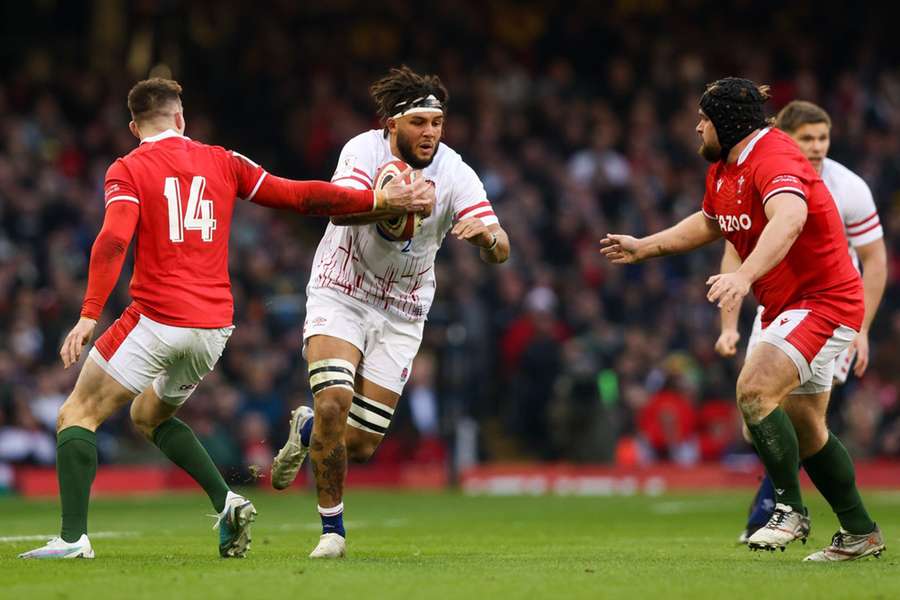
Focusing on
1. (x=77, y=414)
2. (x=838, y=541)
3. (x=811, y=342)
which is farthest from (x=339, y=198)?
(x=838, y=541)

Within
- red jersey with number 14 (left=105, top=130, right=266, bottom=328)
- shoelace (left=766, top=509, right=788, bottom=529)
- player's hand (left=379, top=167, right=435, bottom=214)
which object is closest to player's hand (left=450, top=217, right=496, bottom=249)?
player's hand (left=379, top=167, right=435, bottom=214)

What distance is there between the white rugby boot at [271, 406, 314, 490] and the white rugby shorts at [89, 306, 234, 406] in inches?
48.1

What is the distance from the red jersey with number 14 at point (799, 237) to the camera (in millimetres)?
9117

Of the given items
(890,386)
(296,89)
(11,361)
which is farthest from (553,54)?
(11,361)

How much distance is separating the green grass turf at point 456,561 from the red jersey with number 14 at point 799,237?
1476 millimetres

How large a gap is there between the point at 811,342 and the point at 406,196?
7.96 feet

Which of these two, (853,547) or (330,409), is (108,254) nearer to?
(330,409)

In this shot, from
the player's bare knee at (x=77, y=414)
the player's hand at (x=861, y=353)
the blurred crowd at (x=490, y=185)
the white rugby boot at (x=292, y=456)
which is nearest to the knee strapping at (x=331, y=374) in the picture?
the white rugby boot at (x=292, y=456)

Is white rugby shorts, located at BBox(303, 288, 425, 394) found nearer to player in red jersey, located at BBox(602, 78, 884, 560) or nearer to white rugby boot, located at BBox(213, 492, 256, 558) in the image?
white rugby boot, located at BBox(213, 492, 256, 558)

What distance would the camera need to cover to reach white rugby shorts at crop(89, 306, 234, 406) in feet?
29.1

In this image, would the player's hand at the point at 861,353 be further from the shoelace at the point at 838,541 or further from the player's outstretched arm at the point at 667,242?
the shoelace at the point at 838,541

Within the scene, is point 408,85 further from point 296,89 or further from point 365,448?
point 296,89

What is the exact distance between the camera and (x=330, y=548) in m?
9.12

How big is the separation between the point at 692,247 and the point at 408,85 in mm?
2005
